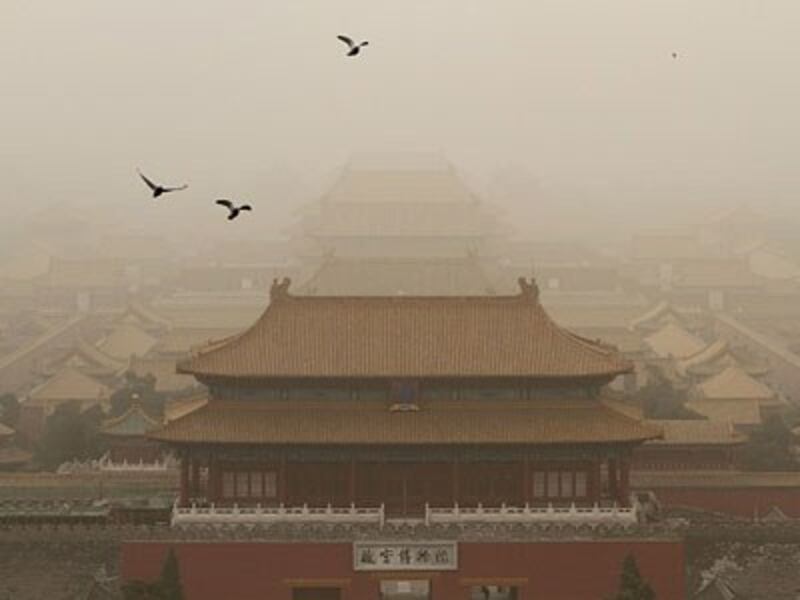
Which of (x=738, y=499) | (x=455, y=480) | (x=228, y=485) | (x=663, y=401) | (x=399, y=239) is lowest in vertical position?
(x=738, y=499)

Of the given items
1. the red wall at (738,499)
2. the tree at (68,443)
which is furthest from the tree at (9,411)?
the red wall at (738,499)

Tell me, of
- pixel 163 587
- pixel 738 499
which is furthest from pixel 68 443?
pixel 738 499

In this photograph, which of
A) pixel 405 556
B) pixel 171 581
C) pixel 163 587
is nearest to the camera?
pixel 163 587

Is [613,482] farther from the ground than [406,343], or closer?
closer

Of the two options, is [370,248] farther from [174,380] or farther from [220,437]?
[220,437]

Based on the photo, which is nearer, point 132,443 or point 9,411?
point 132,443

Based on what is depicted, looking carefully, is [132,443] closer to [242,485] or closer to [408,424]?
[242,485]
